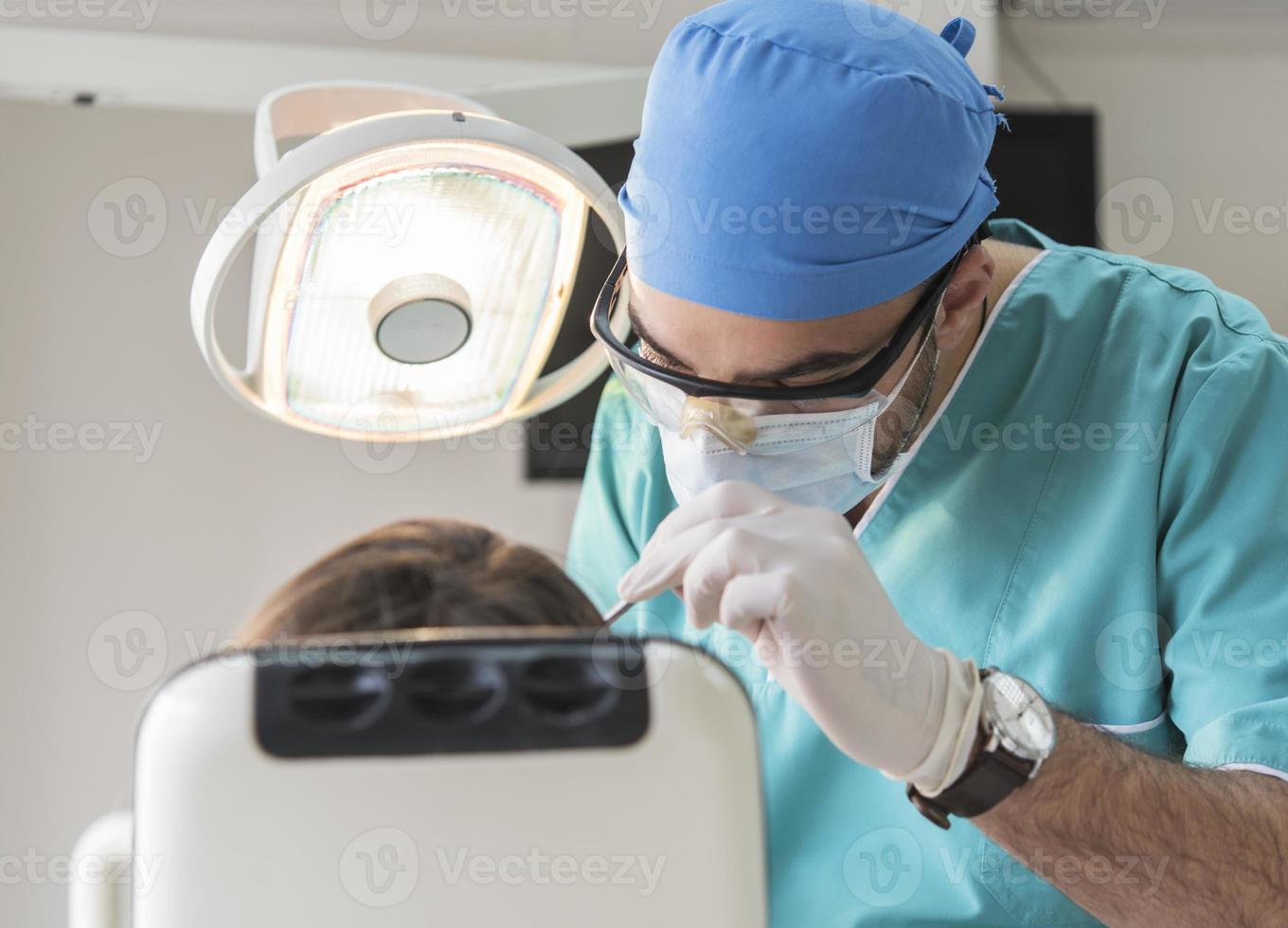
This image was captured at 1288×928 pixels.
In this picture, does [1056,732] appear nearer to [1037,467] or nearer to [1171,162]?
[1037,467]

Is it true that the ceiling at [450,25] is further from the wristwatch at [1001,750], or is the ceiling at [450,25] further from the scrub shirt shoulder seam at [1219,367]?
the wristwatch at [1001,750]

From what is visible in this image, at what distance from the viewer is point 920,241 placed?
3.95ft

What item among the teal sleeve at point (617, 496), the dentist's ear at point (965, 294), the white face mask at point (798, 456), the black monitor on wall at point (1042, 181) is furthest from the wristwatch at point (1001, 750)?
the black monitor on wall at point (1042, 181)

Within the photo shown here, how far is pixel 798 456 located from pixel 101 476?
1.96 m

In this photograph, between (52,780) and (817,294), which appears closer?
(817,294)

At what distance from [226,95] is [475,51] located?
1.05 ft

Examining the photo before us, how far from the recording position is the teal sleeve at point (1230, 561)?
1.12m

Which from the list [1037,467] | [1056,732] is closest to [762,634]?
[1056,732]

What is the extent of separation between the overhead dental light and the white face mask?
Answer: 13 centimetres

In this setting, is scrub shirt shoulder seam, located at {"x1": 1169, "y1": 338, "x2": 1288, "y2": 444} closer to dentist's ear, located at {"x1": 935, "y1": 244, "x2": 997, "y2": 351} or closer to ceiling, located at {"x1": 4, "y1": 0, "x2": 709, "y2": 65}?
dentist's ear, located at {"x1": 935, "y1": 244, "x2": 997, "y2": 351}

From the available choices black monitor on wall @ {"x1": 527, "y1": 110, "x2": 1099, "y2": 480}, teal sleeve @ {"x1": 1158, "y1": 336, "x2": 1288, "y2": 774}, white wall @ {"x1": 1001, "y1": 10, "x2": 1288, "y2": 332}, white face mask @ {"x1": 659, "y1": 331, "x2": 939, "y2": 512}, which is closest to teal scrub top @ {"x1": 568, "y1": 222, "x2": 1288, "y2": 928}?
teal sleeve @ {"x1": 1158, "y1": 336, "x2": 1288, "y2": 774}

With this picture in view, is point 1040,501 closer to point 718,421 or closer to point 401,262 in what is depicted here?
point 718,421

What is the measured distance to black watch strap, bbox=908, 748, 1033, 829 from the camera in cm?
99

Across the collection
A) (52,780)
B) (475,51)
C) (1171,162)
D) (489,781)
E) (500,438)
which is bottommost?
(52,780)
